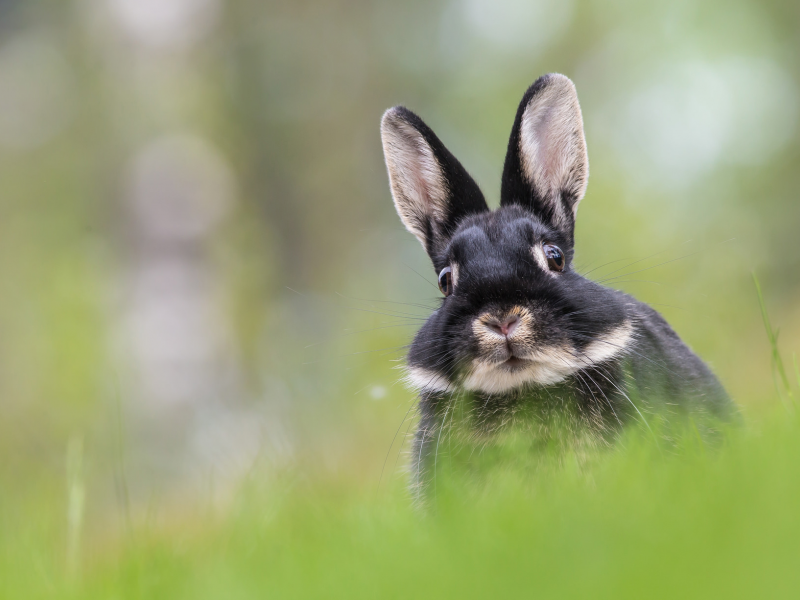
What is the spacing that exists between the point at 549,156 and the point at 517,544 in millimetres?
3664

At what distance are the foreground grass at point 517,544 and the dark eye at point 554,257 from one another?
1380 millimetres

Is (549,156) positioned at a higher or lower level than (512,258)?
higher

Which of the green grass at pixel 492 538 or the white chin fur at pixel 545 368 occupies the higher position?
the white chin fur at pixel 545 368

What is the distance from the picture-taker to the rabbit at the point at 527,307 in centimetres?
409

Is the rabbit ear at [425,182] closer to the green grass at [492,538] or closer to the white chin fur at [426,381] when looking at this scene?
the white chin fur at [426,381]

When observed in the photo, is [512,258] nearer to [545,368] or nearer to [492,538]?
[545,368]

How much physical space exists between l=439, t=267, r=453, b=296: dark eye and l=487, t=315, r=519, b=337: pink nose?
28.7 inches

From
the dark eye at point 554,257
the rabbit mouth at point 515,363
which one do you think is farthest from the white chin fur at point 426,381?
the dark eye at point 554,257

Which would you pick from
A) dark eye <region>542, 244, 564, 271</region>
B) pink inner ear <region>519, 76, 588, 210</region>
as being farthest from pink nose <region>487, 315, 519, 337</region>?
pink inner ear <region>519, 76, 588, 210</region>

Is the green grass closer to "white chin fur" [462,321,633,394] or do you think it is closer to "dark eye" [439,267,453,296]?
"white chin fur" [462,321,633,394]

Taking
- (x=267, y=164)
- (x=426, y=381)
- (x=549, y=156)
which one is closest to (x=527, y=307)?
(x=426, y=381)

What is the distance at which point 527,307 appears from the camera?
13.3 ft

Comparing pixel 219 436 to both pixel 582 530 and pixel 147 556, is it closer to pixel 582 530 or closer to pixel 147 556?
pixel 147 556

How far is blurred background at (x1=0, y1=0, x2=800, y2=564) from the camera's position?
594 inches
